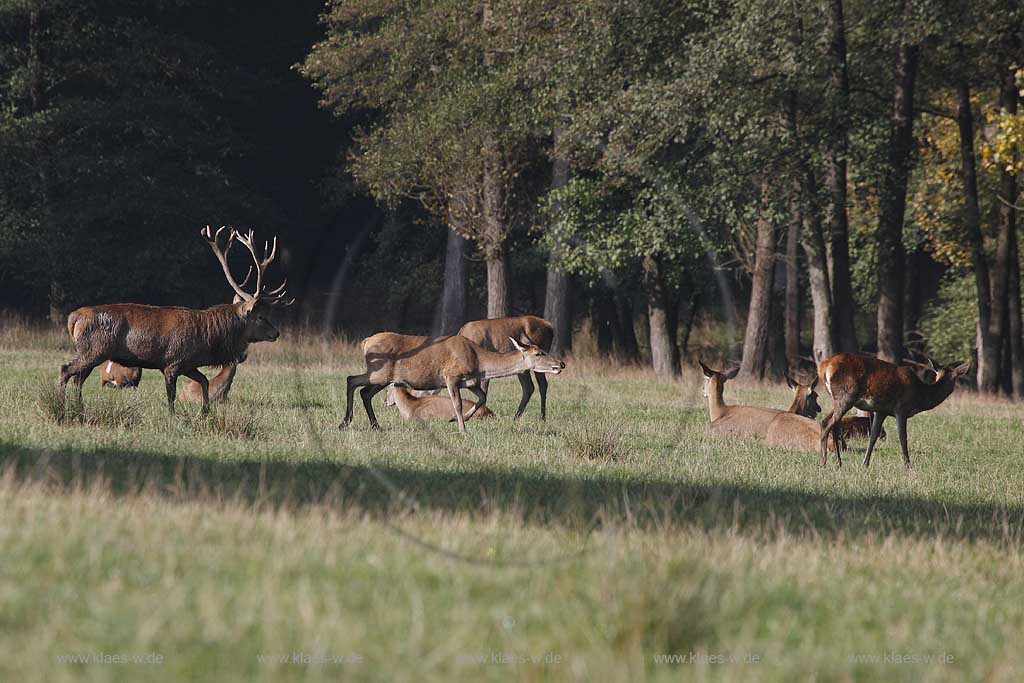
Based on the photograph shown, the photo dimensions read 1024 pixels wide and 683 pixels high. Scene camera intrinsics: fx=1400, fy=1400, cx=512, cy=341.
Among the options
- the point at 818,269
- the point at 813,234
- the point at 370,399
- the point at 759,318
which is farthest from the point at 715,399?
the point at 759,318

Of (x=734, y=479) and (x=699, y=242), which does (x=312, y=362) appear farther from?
(x=734, y=479)

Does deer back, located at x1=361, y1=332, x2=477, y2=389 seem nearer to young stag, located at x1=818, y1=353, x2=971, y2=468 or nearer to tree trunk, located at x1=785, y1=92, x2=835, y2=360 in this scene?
young stag, located at x1=818, y1=353, x2=971, y2=468

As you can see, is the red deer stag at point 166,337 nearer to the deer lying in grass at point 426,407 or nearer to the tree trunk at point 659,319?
the deer lying in grass at point 426,407

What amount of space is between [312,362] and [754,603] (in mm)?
18852

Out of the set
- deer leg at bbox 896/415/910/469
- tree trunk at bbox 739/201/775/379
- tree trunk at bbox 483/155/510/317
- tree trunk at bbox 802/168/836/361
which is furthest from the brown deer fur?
tree trunk at bbox 739/201/775/379

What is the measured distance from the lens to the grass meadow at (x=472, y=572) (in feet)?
14.0

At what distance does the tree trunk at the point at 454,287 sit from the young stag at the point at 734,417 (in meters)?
14.7

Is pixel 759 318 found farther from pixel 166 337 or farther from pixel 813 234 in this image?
pixel 166 337

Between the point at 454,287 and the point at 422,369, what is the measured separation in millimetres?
16779

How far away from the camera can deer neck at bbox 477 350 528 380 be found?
47.4 feet

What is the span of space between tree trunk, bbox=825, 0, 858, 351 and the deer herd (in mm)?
7476

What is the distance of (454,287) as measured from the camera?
3077cm

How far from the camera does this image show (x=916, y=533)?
8.22 m

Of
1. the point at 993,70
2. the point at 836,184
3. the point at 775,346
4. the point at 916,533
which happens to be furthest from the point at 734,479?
the point at 775,346
